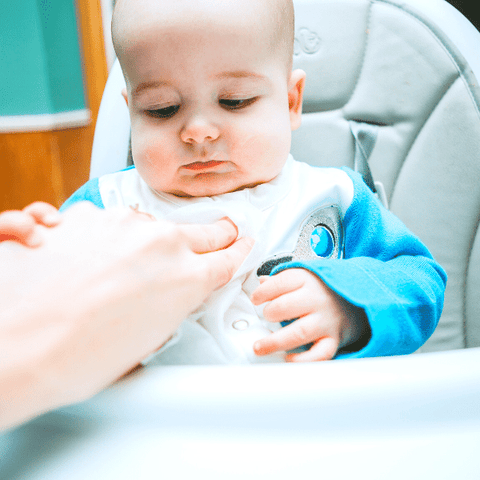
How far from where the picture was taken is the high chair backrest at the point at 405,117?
657 mm

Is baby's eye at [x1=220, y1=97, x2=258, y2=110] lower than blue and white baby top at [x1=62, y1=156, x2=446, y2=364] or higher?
higher

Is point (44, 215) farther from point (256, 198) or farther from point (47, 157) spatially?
point (47, 157)

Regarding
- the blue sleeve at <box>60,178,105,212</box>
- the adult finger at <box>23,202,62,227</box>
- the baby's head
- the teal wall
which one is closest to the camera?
the adult finger at <box>23,202,62,227</box>

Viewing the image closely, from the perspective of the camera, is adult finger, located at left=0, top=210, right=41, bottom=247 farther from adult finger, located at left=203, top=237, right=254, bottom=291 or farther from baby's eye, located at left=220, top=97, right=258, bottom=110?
baby's eye, located at left=220, top=97, right=258, bottom=110

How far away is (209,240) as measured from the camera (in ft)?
1.27

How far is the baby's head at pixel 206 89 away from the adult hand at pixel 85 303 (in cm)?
21

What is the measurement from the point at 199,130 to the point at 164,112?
2.7 inches

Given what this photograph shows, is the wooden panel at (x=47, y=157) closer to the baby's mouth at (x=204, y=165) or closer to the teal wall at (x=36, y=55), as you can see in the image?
the teal wall at (x=36, y=55)

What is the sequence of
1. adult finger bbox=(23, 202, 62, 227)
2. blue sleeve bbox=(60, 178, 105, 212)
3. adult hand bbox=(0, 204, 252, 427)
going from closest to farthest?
1. adult hand bbox=(0, 204, 252, 427)
2. adult finger bbox=(23, 202, 62, 227)
3. blue sleeve bbox=(60, 178, 105, 212)

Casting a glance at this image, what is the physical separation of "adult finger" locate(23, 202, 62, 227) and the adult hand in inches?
0.6

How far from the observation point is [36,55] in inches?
77.2

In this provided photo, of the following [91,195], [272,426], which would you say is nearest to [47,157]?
[91,195]

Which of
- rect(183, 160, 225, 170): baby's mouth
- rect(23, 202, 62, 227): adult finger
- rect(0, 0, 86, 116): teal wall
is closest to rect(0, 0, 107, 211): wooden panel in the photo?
rect(0, 0, 86, 116): teal wall

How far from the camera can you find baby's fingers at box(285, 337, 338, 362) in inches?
14.0
